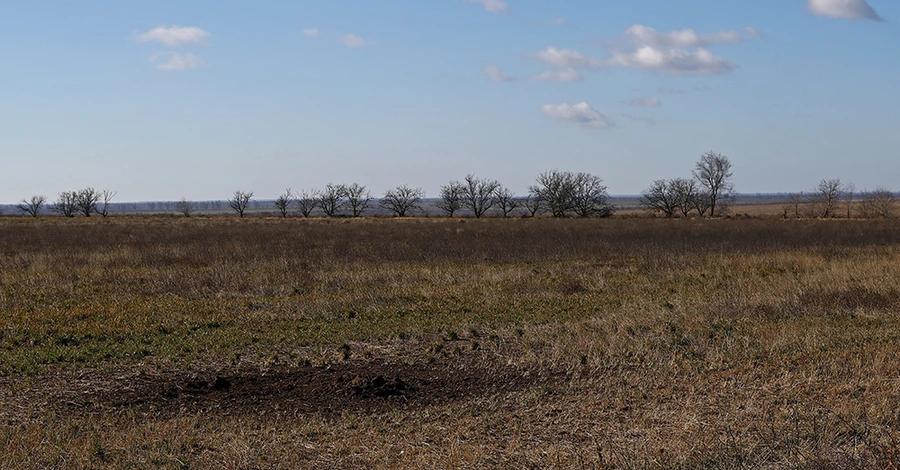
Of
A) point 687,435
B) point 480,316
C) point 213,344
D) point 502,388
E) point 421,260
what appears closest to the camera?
point 687,435

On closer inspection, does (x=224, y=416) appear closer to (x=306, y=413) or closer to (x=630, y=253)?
(x=306, y=413)

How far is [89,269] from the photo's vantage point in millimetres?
19234

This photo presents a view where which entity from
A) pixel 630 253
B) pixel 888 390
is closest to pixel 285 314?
pixel 888 390

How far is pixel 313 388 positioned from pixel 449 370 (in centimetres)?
162

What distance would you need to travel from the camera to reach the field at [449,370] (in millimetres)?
6289

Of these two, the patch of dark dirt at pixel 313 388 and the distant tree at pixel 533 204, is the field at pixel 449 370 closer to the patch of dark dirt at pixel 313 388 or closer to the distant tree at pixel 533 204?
the patch of dark dirt at pixel 313 388

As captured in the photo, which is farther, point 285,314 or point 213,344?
point 285,314

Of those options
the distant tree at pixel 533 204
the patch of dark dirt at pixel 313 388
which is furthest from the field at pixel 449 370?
the distant tree at pixel 533 204

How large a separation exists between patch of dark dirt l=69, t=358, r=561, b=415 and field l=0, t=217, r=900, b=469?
34mm

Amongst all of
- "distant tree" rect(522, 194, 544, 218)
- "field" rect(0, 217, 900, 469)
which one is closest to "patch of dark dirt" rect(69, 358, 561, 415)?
"field" rect(0, 217, 900, 469)

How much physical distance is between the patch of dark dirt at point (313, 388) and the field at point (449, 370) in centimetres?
3

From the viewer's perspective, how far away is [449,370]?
9156mm

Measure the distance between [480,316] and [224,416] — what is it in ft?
18.4

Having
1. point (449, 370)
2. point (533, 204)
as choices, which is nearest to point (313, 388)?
point (449, 370)
